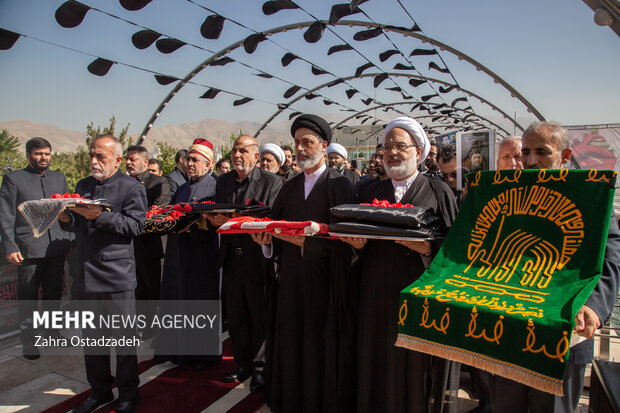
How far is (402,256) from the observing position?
2.82 meters

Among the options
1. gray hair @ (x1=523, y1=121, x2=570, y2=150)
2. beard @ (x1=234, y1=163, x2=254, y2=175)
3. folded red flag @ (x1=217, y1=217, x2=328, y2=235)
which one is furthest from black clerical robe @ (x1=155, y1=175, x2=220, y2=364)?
gray hair @ (x1=523, y1=121, x2=570, y2=150)

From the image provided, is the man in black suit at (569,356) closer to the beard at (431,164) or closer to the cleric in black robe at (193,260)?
the cleric in black robe at (193,260)

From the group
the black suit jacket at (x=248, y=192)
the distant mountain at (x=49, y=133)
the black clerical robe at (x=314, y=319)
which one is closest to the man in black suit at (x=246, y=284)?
the black suit jacket at (x=248, y=192)

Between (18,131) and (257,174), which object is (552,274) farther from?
(18,131)

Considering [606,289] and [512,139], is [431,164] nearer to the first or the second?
[512,139]

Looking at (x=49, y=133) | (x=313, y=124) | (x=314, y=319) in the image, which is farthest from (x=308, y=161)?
(x=49, y=133)

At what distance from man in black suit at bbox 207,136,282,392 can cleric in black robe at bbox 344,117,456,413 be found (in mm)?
1299

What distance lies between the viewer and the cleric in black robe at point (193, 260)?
4.38m

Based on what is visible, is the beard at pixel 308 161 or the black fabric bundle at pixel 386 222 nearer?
the black fabric bundle at pixel 386 222

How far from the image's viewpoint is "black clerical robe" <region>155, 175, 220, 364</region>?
4375 millimetres

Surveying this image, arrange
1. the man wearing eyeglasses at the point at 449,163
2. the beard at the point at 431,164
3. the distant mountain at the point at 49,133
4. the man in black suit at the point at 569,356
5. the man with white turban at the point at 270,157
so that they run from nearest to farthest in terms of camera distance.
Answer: the man in black suit at the point at 569,356, the man wearing eyeglasses at the point at 449,163, the man with white turban at the point at 270,157, the beard at the point at 431,164, the distant mountain at the point at 49,133

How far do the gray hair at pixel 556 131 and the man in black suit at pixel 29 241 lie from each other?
16.9ft

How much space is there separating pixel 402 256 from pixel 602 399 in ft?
4.30

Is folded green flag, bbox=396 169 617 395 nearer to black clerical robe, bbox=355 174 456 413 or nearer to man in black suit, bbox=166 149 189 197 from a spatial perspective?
black clerical robe, bbox=355 174 456 413
